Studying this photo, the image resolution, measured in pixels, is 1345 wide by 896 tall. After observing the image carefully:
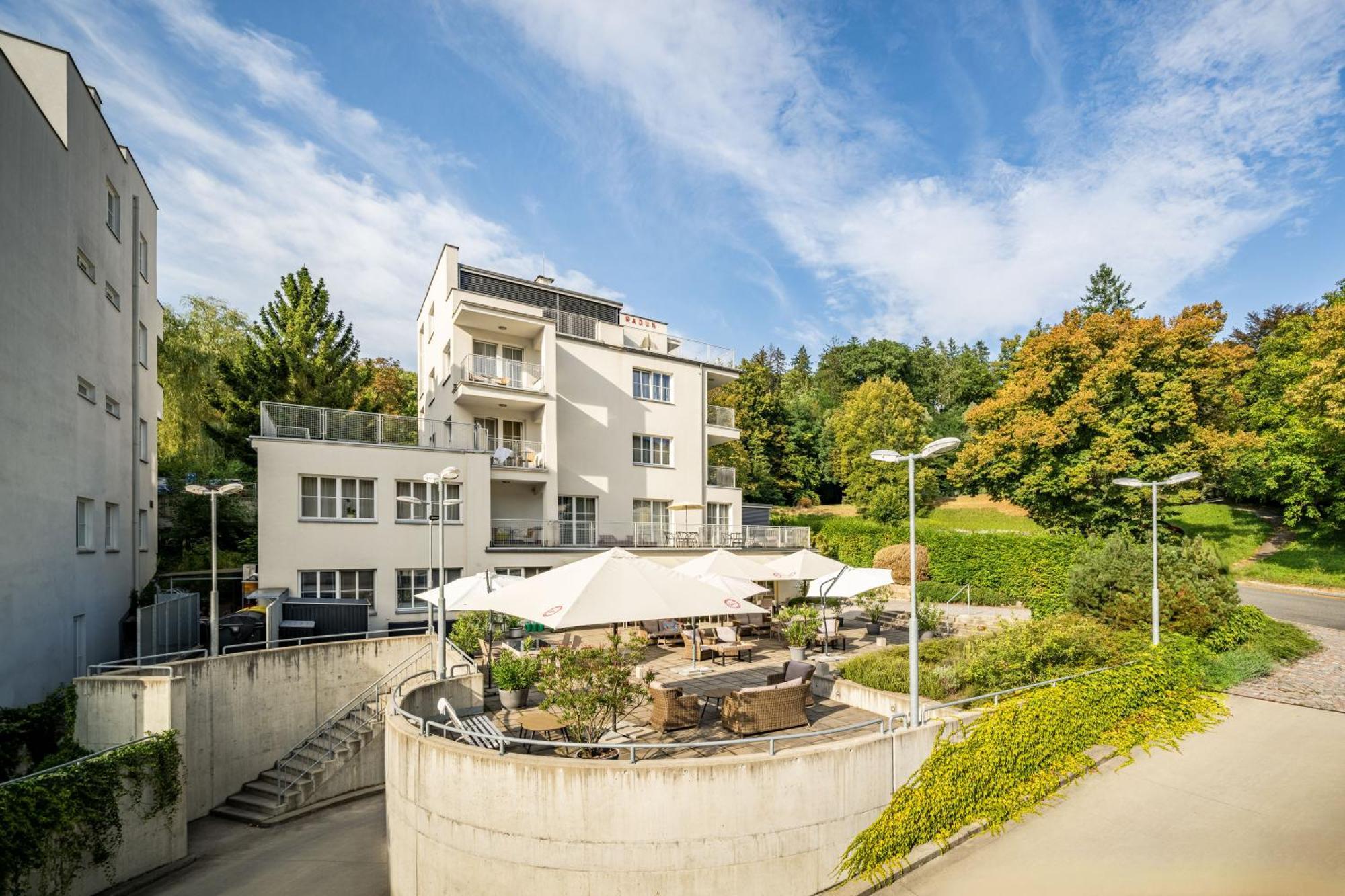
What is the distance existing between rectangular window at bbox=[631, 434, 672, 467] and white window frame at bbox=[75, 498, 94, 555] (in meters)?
18.8

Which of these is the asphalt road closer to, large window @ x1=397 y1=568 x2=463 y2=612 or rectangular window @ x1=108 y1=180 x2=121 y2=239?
large window @ x1=397 y1=568 x2=463 y2=612

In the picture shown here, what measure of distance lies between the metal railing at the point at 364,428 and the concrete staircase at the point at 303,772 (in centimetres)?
893

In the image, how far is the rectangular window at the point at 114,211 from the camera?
781 inches

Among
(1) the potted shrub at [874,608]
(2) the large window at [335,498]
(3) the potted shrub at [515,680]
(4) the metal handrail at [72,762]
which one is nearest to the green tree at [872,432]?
(1) the potted shrub at [874,608]

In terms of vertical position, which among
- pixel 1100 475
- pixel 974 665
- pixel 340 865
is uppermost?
pixel 1100 475

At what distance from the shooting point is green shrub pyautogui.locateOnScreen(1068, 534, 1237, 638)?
17.5 metres

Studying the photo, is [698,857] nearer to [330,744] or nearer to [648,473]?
[330,744]

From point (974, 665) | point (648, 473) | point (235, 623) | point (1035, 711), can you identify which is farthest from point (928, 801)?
point (648, 473)

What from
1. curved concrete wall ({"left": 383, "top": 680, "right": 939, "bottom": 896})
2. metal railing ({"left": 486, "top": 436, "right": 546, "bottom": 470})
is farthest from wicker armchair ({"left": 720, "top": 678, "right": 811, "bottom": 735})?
metal railing ({"left": 486, "top": 436, "right": 546, "bottom": 470})

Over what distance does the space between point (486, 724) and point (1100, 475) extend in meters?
30.5

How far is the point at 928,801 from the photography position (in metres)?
9.50

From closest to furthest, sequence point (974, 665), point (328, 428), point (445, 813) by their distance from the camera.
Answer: point (445, 813)
point (974, 665)
point (328, 428)

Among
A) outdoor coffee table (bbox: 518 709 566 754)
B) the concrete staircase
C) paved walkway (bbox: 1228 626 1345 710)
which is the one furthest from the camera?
paved walkway (bbox: 1228 626 1345 710)

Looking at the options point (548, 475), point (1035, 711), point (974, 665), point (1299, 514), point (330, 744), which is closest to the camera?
point (1035, 711)
